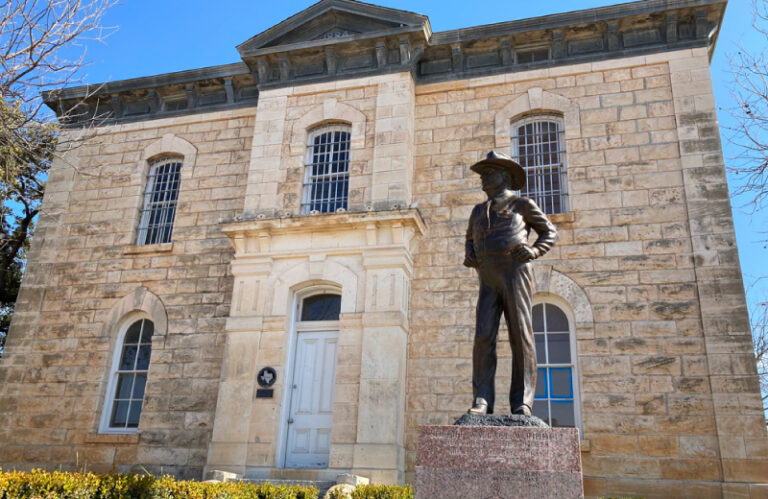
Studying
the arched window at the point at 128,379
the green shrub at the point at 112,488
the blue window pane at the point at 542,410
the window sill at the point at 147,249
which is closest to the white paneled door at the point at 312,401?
the green shrub at the point at 112,488

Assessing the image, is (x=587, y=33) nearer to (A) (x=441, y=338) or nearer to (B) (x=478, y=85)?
(B) (x=478, y=85)

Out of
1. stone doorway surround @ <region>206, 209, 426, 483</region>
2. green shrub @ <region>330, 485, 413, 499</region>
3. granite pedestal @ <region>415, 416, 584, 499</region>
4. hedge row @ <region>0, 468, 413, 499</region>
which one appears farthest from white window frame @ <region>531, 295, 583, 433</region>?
granite pedestal @ <region>415, 416, 584, 499</region>

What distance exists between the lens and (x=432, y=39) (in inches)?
540

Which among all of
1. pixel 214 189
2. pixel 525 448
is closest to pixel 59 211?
pixel 214 189

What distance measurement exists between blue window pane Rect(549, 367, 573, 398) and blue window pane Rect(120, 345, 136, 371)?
8428mm

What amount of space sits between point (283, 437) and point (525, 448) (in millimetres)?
6946

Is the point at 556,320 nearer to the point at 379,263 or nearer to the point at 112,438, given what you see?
the point at 379,263

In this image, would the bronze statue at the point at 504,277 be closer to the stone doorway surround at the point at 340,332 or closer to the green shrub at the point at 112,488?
the green shrub at the point at 112,488

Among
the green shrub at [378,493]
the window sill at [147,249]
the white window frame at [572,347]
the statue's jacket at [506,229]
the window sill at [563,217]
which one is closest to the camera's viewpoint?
the statue's jacket at [506,229]

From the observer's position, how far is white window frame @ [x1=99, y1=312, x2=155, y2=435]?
522 inches

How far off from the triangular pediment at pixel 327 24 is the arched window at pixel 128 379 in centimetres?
646

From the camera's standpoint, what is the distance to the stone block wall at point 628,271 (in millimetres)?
10227

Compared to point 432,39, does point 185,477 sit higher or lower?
lower

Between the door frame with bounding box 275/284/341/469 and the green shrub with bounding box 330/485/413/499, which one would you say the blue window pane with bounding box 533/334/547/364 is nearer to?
the door frame with bounding box 275/284/341/469
